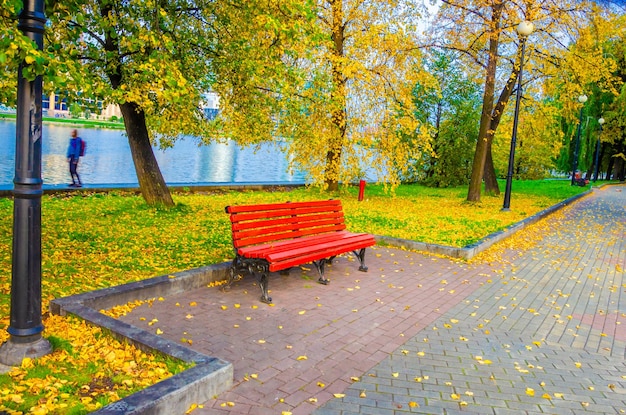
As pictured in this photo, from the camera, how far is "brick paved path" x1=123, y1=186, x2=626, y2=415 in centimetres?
352

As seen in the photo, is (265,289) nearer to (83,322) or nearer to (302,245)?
(302,245)

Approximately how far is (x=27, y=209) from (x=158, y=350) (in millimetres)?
1354

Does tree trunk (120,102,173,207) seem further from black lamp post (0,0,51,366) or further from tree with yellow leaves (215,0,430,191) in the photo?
black lamp post (0,0,51,366)

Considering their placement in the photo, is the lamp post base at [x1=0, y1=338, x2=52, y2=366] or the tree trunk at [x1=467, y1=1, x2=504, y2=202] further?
the tree trunk at [x1=467, y1=1, x2=504, y2=202]

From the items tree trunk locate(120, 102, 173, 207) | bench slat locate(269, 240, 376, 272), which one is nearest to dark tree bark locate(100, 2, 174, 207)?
tree trunk locate(120, 102, 173, 207)

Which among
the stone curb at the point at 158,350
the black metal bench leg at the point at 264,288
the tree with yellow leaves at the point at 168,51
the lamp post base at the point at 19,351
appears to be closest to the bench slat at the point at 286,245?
the black metal bench leg at the point at 264,288

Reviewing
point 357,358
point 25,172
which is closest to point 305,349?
point 357,358

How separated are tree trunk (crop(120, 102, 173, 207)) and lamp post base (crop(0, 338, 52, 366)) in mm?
7634

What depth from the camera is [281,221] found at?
6.40m

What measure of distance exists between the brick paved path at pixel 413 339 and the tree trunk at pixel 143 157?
18.4 ft

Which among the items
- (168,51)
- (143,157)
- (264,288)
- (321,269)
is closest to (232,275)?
(264,288)

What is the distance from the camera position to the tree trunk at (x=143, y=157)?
10828 mm

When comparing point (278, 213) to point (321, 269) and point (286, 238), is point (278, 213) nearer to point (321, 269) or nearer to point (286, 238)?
point (286, 238)

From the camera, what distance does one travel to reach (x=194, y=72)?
9594mm
